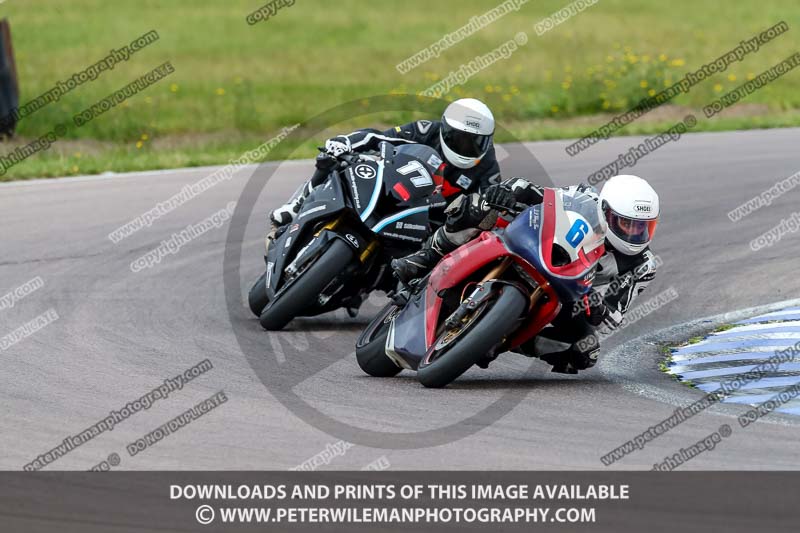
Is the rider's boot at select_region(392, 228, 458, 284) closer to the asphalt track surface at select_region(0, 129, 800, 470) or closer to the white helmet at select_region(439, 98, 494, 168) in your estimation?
the asphalt track surface at select_region(0, 129, 800, 470)

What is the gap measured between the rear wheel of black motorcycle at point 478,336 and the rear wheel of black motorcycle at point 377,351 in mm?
605

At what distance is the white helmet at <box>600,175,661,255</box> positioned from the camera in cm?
767

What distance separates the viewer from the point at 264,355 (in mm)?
8945

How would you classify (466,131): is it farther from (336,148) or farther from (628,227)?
(628,227)

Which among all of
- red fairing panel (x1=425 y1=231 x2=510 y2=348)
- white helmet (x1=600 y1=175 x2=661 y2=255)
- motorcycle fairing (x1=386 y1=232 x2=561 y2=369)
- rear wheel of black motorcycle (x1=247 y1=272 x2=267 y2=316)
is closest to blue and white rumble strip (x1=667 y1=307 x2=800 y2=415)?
white helmet (x1=600 y1=175 x2=661 y2=255)

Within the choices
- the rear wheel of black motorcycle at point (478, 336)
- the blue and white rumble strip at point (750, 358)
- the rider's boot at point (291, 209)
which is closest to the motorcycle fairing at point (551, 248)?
the rear wheel of black motorcycle at point (478, 336)

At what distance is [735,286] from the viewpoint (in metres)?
11.3

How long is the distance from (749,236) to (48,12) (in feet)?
93.3

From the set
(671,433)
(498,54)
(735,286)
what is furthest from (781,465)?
(498,54)

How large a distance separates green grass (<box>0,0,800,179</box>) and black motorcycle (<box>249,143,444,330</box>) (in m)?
8.30

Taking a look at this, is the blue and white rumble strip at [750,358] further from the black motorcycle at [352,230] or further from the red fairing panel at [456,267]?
the black motorcycle at [352,230]

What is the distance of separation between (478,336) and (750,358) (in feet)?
8.06

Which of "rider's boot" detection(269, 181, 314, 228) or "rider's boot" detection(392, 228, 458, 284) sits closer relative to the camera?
"rider's boot" detection(392, 228, 458, 284)

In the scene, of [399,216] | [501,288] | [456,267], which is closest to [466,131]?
[399,216]
